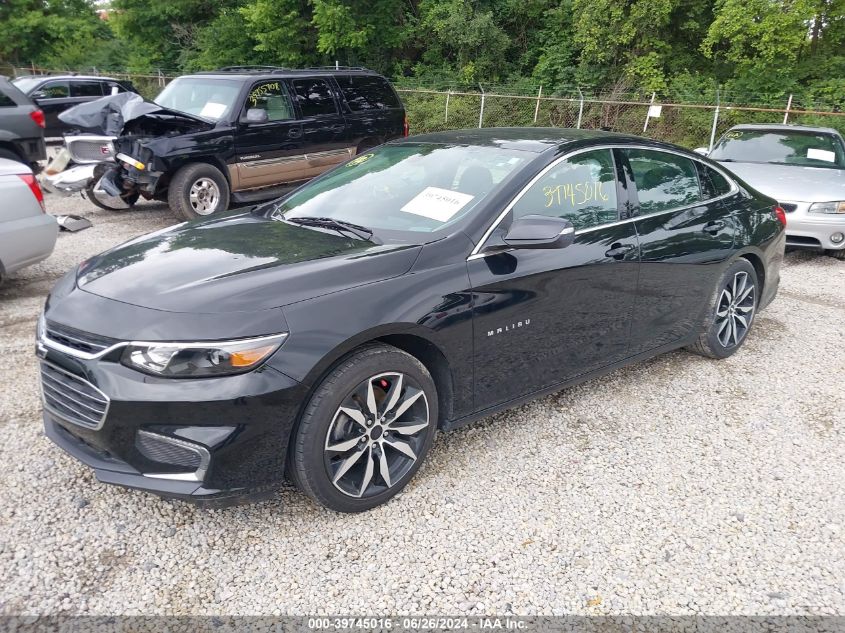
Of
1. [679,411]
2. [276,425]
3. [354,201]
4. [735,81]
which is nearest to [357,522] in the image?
[276,425]

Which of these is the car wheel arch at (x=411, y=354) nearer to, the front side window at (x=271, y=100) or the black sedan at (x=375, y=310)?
the black sedan at (x=375, y=310)

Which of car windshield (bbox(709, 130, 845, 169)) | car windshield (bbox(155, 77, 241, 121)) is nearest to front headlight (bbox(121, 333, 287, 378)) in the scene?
car windshield (bbox(155, 77, 241, 121))

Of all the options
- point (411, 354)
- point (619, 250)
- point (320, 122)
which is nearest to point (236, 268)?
point (411, 354)

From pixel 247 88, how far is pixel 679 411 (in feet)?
22.6

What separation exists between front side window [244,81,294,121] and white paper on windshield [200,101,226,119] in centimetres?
32

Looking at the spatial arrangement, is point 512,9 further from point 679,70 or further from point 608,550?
point 608,550

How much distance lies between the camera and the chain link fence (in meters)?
16.0

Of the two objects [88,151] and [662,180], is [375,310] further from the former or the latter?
[88,151]

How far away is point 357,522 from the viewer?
2.90 meters

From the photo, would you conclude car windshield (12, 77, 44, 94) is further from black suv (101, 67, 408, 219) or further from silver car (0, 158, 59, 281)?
silver car (0, 158, 59, 281)

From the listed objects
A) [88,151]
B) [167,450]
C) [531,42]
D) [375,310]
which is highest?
[531,42]

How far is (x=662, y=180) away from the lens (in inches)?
163

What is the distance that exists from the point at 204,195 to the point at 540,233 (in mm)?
6374

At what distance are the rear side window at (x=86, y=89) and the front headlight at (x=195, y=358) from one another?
15.6 meters
